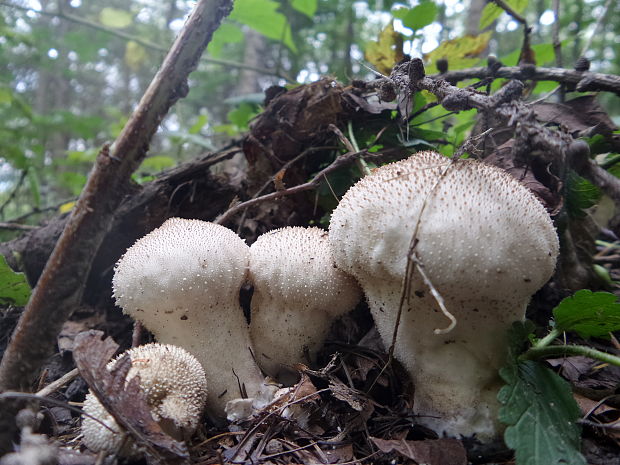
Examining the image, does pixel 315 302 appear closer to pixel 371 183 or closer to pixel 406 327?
pixel 406 327

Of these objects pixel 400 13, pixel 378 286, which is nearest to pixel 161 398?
pixel 378 286

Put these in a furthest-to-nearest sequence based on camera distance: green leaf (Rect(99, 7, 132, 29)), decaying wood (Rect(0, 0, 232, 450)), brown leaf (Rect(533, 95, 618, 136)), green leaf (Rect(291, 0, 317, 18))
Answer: green leaf (Rect(99, 7, 132, 29)) < green leaf (Rect(291, 0, 317, 18)) < brown leaf (Rect(533, 95, 618, 136)) < decaying wood (Rect(0, 0, 232, 450))

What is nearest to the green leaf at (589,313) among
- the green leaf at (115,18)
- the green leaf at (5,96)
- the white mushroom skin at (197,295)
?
the white mushroom skin at (197,295)

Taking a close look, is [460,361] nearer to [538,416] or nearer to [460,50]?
[538,416]

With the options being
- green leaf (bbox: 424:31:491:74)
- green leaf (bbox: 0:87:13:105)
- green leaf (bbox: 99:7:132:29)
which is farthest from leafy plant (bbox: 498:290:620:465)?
green leaf (bbox: 0:87:13:105)

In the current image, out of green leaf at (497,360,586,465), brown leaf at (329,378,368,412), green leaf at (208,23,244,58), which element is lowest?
brown leaf at (329,378,368,412)

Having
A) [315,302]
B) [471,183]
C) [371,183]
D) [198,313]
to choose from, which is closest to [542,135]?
[471,183]

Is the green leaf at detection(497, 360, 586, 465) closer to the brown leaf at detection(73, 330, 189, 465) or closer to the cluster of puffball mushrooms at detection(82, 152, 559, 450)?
the cluster of puffball mushrooms at detection(82, 152, 559, 450)
